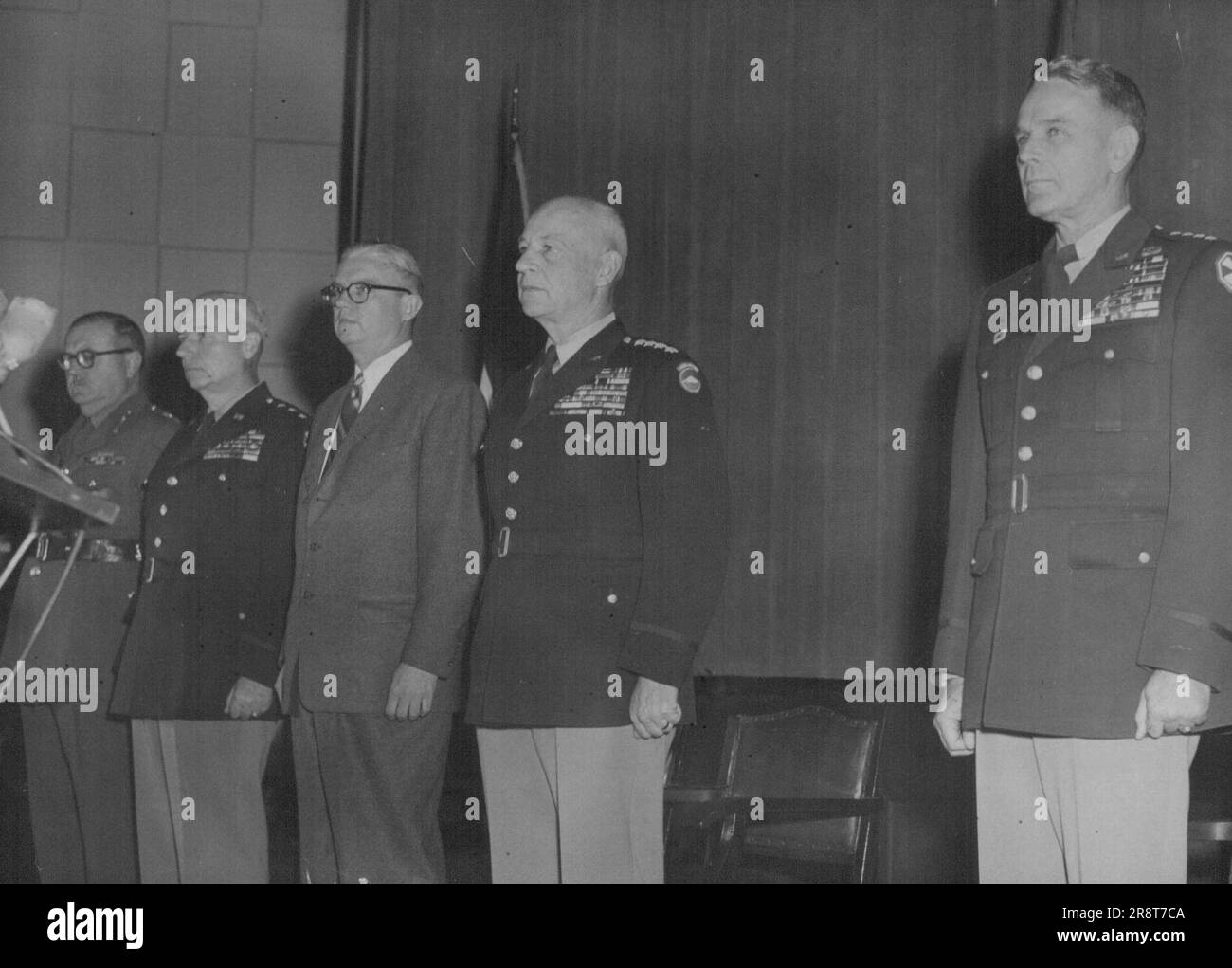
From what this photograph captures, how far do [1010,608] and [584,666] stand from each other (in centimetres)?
72

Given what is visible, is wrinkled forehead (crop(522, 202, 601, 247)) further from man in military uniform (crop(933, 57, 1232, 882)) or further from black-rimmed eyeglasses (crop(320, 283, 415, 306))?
man in military uniform (crop(933, 57, 1232, 882))

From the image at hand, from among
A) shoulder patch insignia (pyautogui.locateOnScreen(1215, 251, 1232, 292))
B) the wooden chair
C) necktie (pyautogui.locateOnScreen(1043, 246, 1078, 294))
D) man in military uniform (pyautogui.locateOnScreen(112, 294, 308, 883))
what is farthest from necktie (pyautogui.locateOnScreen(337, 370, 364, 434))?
shoulder patch insignia (pyautogui.locateOnScreen(1215, 251, 1232, 292))

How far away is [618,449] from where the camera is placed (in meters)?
2.58

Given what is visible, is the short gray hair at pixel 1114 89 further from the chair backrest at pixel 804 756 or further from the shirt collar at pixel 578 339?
the chair backrest at pixel 804 756

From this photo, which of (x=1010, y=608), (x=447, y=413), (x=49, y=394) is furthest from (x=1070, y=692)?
(x=49, y=394)

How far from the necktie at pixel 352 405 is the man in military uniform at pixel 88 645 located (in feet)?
1.37

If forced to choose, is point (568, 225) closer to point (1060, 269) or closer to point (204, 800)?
point (1060, 269)

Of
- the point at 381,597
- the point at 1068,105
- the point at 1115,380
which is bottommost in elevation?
the point at 381,597

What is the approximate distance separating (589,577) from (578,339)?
0.44 metres

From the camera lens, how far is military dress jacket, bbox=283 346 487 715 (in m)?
2.67

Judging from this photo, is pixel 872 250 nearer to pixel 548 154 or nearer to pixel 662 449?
pixel 548 154

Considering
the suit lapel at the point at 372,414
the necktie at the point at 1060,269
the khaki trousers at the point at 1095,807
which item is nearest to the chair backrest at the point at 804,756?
the khaki trousers at the point at 1095,807

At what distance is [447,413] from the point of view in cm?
278

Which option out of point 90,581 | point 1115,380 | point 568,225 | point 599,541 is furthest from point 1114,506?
point 90,581
